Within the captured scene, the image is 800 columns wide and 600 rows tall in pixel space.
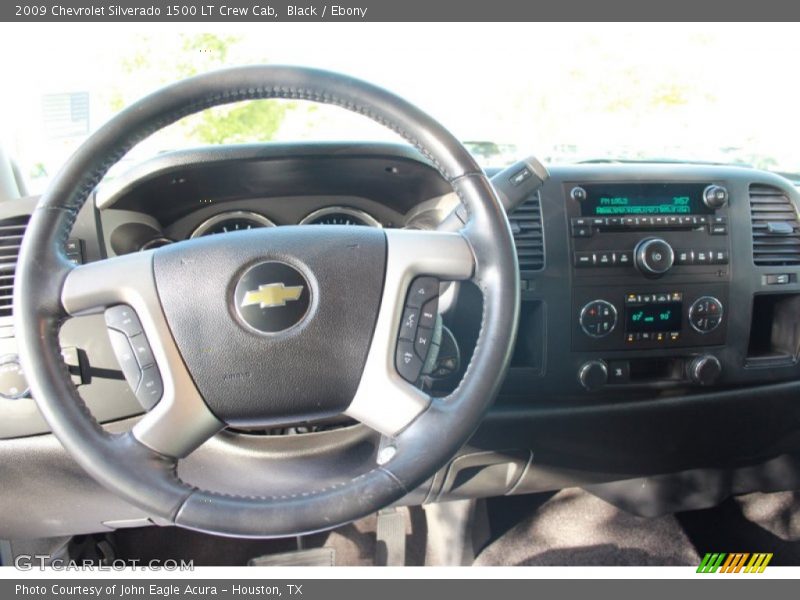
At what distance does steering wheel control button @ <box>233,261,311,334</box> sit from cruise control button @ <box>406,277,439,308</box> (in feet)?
0.53

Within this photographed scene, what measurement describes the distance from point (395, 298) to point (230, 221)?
→ 649 millimetres

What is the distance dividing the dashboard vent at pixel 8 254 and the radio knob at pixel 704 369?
1.54 m

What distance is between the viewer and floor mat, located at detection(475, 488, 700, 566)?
2.11m

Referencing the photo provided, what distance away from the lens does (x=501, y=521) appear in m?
2.14

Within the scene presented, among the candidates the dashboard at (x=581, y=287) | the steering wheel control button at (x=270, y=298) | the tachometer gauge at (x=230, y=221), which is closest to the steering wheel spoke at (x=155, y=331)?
the steering wheel control button at (x=270, y=298)

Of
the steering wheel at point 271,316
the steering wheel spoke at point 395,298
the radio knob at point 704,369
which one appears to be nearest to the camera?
the steering wheel at point 271,316

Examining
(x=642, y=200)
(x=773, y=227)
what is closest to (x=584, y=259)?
(x=642, y=200)

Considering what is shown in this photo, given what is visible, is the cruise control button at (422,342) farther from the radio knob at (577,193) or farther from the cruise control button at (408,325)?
the radio knob at (577,193)

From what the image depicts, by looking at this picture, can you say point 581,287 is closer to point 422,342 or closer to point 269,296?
point 422,342

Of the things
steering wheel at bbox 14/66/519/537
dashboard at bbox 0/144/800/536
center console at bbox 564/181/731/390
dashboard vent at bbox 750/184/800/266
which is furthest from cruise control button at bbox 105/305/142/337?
dashboard vent at bbox 750/184/800/266

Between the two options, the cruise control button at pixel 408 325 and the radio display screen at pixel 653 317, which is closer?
the cruise control button at pixel 408 325

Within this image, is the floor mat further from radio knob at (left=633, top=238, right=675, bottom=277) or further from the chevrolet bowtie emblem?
the chevrolet bowtie emblem

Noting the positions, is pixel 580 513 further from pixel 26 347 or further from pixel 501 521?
pixel 26 347

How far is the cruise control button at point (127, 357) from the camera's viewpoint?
1001 millimetres
